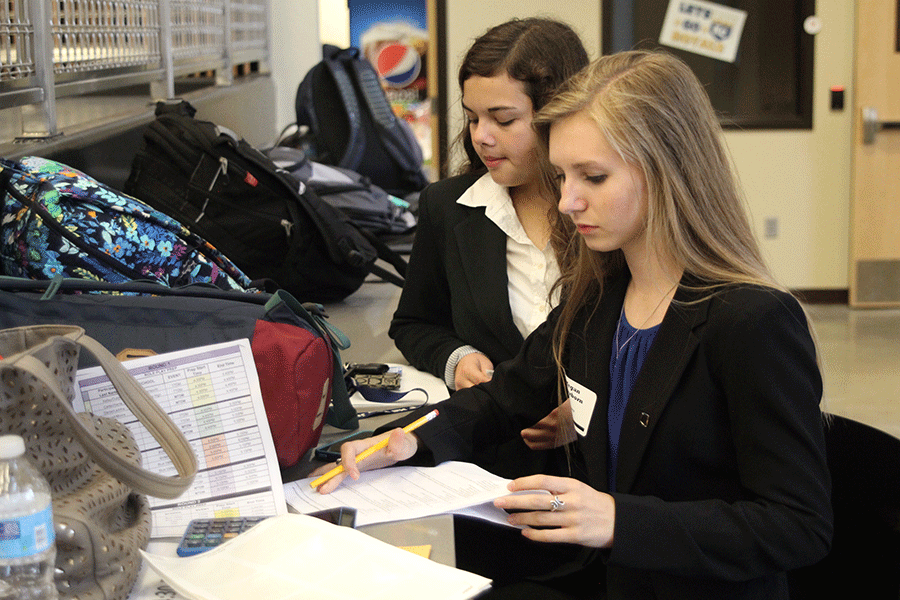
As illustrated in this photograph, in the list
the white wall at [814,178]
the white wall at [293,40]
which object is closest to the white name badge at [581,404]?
the white wall at [293,40]

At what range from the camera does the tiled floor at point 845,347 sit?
1.96m

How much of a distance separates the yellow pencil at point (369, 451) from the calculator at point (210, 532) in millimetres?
103

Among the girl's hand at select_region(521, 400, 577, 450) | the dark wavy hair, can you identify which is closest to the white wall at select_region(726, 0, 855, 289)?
the dark wavy hair

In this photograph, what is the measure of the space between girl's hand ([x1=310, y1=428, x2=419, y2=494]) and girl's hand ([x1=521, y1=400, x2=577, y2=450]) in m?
0.26

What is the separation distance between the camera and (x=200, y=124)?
2047 millimetres

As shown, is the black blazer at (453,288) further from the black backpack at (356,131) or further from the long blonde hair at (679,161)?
the black backpack at (356,131)

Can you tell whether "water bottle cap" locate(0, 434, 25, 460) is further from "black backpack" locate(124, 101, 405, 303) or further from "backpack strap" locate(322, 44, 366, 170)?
"backpack strap" locate(322, 44, 366, 170)

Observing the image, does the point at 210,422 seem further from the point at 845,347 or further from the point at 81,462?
→ the point at 845,347

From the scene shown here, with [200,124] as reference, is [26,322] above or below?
below

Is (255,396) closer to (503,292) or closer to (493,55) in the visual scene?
(503,292)

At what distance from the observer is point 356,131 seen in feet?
11.6

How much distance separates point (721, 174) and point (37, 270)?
1.07 m

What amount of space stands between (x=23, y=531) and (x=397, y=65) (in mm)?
5262

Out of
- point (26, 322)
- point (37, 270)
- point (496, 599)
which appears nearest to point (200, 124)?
point (37, 270)
